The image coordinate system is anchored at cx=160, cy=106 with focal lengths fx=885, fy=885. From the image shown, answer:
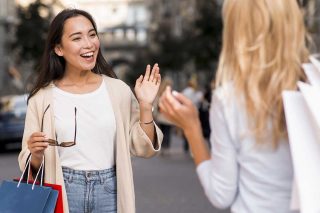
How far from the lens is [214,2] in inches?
1689

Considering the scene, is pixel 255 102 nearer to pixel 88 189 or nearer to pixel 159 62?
pixel 88 189

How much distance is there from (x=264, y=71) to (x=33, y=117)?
5.08 feet

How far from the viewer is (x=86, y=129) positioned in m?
3.77

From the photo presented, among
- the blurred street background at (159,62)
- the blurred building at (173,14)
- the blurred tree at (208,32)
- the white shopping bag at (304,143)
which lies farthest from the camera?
the blurred building at (173,14)

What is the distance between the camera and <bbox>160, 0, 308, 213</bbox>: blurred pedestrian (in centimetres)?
257

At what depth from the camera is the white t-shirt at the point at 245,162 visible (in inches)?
102

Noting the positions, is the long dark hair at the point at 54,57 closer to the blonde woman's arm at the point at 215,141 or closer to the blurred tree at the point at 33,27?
the blonde woman's arm at the point at 215,141

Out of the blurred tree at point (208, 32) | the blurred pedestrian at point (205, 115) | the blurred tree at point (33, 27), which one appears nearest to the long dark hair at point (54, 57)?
the blurred pedestrian at point (205, 115)

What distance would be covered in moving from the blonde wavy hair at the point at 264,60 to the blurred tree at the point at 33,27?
150ft

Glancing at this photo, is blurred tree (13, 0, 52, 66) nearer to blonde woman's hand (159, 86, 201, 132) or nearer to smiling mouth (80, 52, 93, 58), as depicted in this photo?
smiling mouth (80, 52, 93, 58)

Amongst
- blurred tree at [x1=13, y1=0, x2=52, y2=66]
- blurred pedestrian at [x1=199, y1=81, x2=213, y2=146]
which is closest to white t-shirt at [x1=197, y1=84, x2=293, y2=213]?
blurred pedestrian at [x1=199, y1=81, x2=213, y2=146]

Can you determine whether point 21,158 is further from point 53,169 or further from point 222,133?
point 222,133

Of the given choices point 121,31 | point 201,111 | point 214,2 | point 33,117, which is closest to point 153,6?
point 121,31

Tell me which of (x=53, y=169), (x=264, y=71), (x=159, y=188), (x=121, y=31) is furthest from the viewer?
(x=121, y=31)
